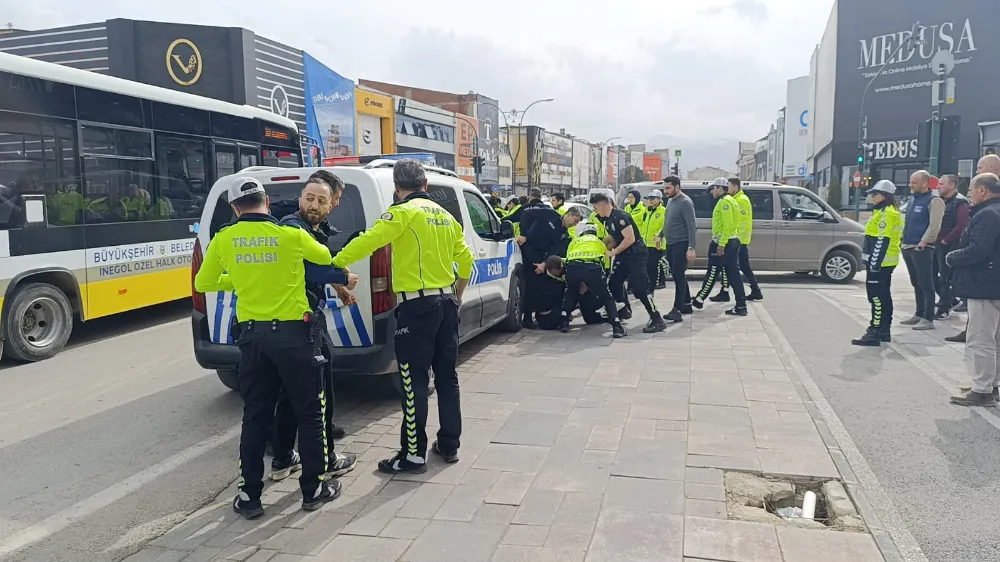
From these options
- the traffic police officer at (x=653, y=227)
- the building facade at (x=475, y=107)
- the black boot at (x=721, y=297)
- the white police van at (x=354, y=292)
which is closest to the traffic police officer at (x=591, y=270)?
the traffic police officer at (x=653, y=227)

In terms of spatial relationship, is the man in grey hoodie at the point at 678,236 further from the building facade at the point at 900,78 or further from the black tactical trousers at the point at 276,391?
the building facade at the point at 900,78

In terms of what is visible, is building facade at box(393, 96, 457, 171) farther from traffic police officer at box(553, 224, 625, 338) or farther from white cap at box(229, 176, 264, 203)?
white cap at box(229, 176, 264, 203)

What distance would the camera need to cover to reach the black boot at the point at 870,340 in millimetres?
8172

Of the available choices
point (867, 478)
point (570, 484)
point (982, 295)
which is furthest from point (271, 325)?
point (982, 295)

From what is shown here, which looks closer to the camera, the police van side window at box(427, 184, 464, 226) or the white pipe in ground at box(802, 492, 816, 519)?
the white pipe in ground at box(802, 492, 816, 519)

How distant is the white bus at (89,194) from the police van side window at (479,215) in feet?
14.7

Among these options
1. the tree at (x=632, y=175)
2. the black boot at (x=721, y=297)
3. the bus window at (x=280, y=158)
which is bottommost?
the black boot at (x=721, y=297)

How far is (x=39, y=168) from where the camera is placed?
7801 mm

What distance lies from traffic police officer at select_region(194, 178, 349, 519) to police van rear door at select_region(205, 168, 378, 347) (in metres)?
1.32

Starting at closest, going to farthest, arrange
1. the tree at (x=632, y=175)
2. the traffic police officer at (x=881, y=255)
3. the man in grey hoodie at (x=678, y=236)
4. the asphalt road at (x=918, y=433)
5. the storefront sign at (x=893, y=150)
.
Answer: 1. the asphalt road at (x=918, y=433)
2. the traffic police officer at (x=881, y=255)
3. the man in grey hoodie at (x=678, y=236)
4. the storefront sign at (x=893, y=150)
5. the tree at (x=632, y=175)

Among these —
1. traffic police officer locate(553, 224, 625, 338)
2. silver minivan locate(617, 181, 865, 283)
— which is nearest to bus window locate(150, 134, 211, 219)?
traffic police officer locate(553, 224, 625, 338)

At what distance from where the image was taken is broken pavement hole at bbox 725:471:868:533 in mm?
3727

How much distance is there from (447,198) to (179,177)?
5.15 metres

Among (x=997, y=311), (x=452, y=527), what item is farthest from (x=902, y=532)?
(x=997, y=311)
